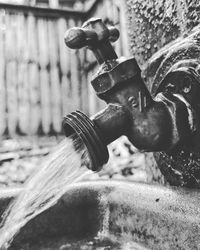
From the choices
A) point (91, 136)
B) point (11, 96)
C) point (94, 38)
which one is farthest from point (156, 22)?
point (11, 96)

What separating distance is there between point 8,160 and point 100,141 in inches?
129

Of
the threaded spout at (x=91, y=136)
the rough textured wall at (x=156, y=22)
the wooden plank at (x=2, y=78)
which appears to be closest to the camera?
the threaded spout at (x=91, y=136)

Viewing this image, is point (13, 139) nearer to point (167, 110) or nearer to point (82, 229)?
point (82, 229)

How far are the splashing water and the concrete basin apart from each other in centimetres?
12

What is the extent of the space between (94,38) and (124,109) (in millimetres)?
174

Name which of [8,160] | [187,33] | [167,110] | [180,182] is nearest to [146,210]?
[180,182]

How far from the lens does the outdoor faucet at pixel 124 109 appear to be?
778 mm

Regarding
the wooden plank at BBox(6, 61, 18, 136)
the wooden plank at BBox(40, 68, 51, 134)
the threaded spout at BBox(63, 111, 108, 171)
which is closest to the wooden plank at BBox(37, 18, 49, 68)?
the wooden plank at BBox(40, 68, 51, 134)

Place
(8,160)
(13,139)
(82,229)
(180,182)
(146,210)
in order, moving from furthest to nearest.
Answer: (13,139) < (8,160) < (82,229) < (180,182) < (146,210)

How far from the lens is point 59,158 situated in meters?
0.94

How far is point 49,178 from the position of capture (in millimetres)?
963

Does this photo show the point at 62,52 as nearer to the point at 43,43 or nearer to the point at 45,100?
the point at 43,43

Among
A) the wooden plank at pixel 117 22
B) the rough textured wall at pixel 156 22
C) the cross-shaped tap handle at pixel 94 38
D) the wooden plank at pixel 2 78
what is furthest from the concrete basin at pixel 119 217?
the wooden plank at pixel 2 78

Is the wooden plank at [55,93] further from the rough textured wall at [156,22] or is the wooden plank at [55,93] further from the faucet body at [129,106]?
the faucet body at [129,106]
